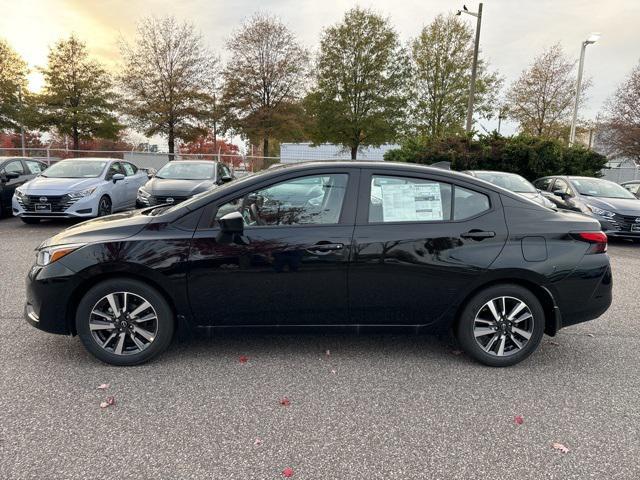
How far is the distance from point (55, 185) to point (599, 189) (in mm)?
12100

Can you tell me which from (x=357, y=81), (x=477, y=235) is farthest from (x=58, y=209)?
(x=357, y=81)

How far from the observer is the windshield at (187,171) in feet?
36.0

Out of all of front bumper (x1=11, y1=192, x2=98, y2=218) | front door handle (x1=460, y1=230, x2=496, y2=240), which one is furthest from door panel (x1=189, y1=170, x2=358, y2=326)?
front bumper (x1=11, y1=192, x2=98, y2=218)

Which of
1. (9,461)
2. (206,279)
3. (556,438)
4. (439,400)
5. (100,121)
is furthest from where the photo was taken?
(100,121)

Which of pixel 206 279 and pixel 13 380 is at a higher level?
pixel 206 279

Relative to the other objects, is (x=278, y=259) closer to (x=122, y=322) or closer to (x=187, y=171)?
(x=122, y=322)

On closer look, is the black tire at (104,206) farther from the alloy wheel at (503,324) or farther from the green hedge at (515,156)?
the green hedge at (515,156)

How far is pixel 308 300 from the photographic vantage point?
339cm

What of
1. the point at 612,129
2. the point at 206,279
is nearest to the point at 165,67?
the point at 612,129

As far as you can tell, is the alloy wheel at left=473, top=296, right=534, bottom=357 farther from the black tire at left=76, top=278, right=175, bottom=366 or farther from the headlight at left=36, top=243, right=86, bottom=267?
the headlight at left=36, top=243, right=86, bottom=267

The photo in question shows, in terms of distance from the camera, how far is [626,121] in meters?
25.9

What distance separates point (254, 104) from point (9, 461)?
27.3 m

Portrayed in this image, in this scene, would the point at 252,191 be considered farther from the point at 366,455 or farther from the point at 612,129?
the point at 612,129

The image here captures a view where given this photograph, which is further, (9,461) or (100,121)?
(100,121)
